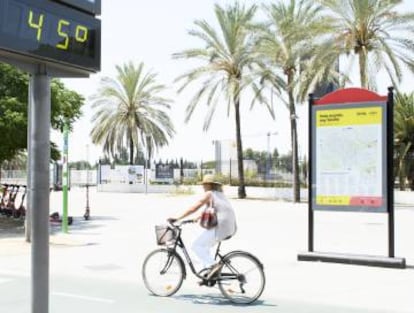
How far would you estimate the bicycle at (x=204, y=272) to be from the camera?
7672 mm

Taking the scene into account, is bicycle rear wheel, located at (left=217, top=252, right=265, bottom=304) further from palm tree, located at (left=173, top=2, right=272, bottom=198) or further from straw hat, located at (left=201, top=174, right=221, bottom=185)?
palm tree, located at (left=173, top=2, right=272, bottom=198)

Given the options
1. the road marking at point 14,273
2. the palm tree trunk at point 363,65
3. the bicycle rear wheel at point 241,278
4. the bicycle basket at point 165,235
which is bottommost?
the road marking at point 14,273

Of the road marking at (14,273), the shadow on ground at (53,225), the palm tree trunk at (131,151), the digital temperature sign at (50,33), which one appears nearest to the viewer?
the digital temperature sign at (50,33)

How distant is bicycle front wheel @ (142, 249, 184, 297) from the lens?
26.3 ft

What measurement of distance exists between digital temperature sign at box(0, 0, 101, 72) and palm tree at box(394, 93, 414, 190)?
34.9 meters

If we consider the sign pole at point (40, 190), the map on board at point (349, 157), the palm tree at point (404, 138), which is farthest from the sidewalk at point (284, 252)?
the palm tree at point (404, 138)

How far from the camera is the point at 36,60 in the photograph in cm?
384

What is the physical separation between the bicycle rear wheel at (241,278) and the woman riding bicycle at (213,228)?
15 cm

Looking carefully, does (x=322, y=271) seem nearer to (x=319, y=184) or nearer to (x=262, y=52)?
(x=319, y=184)

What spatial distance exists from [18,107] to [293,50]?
17399 mm

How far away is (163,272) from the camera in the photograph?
26.6ft

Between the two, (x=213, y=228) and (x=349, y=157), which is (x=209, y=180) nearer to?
(x=213, y=228)

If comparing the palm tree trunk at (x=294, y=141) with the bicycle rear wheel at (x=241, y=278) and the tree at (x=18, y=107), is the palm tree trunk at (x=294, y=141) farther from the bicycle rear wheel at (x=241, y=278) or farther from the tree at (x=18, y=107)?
the bicycle rear wheel at (x=241, y=278)

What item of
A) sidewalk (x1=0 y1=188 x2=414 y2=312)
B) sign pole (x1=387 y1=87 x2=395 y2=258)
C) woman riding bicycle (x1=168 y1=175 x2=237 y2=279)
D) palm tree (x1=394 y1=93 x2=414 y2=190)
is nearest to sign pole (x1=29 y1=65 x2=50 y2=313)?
woman riding bicycle (x1=168 y1=175 x2=237 y2=279)
